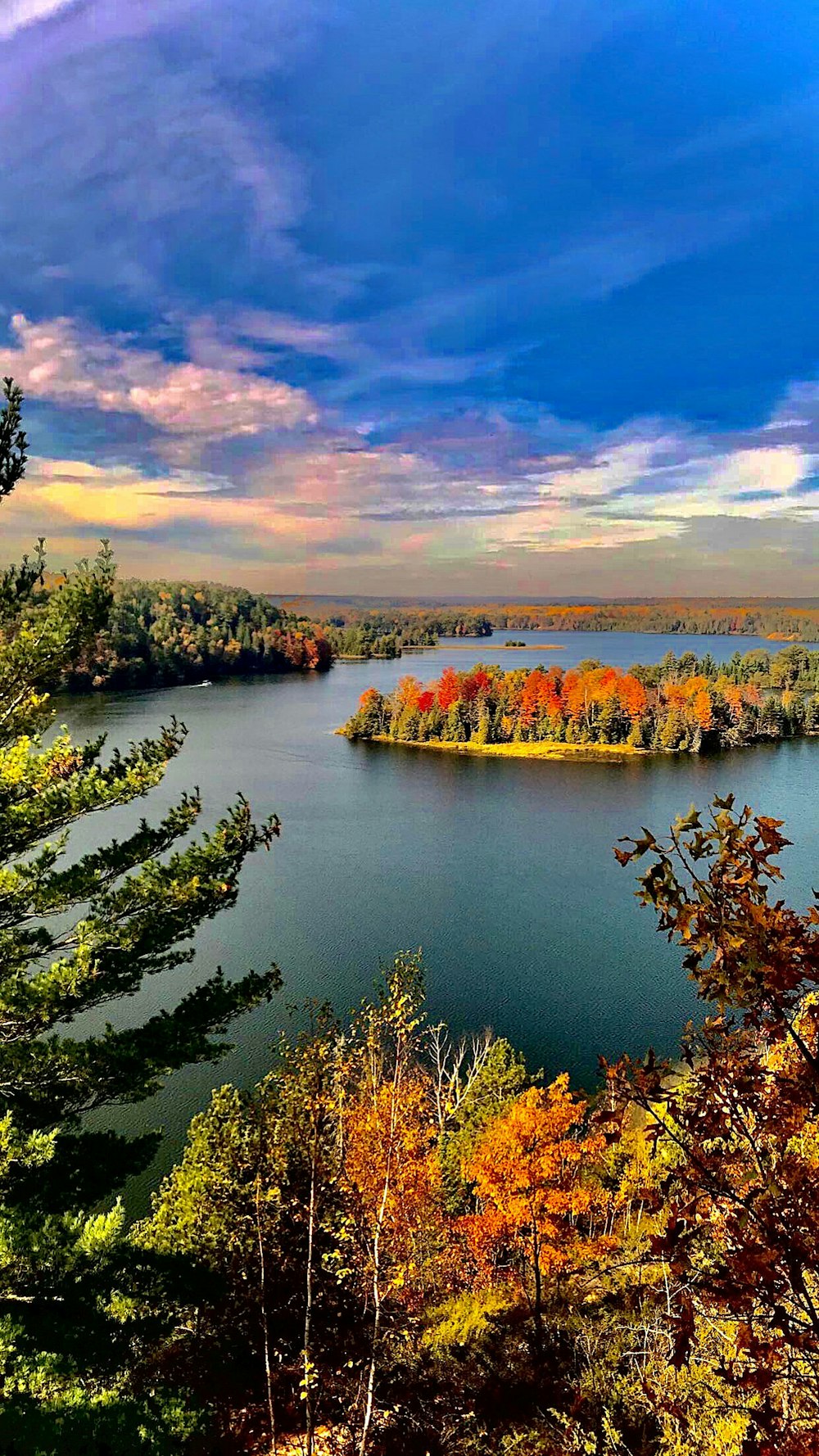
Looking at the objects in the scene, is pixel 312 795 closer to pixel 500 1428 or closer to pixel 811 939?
pixel 500 1428

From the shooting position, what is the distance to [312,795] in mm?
34156

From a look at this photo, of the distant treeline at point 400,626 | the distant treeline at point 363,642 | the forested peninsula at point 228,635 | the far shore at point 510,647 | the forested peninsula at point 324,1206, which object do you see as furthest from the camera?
the far shore at point 510,647

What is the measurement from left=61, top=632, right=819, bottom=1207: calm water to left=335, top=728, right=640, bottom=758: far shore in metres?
1.71

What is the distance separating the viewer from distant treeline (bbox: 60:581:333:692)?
6144cm

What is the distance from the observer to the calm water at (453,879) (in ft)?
49.2

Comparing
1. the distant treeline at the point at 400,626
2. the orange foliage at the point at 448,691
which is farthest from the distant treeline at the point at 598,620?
the orange foliage at the point at 448,691

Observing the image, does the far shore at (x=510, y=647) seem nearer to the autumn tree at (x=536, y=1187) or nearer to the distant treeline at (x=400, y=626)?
the distant treeline at (x=400, y=626)

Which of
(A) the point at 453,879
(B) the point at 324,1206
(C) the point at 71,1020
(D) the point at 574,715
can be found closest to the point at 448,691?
(D) the point at 574,715

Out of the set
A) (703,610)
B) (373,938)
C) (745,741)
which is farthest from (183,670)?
(703,610)

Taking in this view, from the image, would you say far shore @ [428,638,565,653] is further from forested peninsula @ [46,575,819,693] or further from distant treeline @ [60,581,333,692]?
distant treeline @ [60,581,333,692]

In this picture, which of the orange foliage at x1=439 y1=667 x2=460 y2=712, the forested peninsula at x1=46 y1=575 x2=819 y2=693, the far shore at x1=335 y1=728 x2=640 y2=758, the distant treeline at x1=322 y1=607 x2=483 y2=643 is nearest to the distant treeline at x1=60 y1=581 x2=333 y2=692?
the forested peninsula at x1=46 y1=575 x2=819 y2=693

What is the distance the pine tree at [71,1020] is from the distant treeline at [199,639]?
4531 centimetres

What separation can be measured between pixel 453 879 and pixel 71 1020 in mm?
18889

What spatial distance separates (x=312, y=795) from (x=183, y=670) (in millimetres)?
39375
